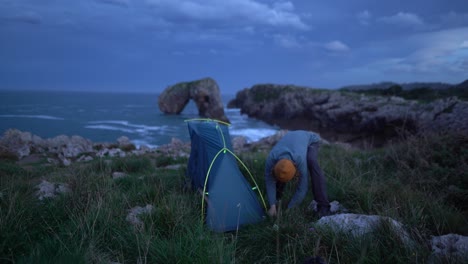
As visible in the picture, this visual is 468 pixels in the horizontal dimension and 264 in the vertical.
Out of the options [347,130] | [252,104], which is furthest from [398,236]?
[252,104]

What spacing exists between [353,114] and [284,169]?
90.1ft

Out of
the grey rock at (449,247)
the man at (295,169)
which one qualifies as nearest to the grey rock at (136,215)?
the man at (295,169)

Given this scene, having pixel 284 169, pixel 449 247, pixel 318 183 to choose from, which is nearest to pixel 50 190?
pixel 284 169

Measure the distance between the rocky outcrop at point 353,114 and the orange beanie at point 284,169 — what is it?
22.3ft

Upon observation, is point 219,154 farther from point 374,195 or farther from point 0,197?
point 0,197

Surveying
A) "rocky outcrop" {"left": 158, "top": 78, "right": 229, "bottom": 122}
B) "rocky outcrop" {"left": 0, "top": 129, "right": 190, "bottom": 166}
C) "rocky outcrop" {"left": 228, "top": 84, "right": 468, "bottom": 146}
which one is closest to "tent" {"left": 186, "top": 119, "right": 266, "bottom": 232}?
"rocky outcrop" {"left": 0, "top": 129, "right": 190, "bottom": 166}

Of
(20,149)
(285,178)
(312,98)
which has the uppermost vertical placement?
(312,98)

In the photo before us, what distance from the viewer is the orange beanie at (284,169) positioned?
14.4 feet

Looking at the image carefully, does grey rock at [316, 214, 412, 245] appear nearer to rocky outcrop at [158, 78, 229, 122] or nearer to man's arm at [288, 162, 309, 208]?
man's arm at [288, 162, 309, 208]

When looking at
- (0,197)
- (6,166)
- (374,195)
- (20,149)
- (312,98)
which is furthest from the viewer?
(312,98)

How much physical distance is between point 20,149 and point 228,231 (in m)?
12.2

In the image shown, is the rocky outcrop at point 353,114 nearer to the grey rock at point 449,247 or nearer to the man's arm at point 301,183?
the man's arm at point 301,183

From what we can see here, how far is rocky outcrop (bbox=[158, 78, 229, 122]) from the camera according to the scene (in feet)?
150

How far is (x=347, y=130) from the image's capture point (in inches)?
1168
